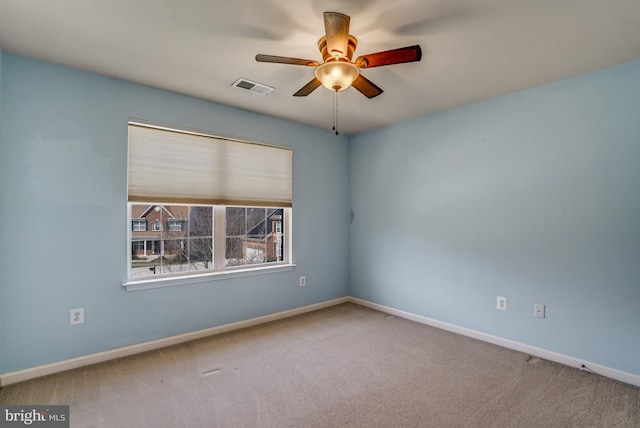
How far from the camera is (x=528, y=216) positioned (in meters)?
2.88

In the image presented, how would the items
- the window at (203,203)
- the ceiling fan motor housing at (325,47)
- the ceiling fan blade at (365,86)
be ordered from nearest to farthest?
the ceiling fan motor housing at (325,47), the ceiling fan blade at (365,86), the window at (203,203)

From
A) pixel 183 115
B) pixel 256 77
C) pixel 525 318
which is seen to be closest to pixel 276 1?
pixel 256 77

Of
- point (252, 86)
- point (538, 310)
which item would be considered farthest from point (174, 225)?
point (538, 310)

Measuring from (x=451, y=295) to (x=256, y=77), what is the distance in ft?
9.72

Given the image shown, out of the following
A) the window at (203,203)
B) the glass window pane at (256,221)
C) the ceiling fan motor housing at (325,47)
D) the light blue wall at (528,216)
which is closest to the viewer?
the ceiling fan motor housing at (325,47)

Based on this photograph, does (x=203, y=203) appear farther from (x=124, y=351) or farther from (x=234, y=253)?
(x=124, y=351)

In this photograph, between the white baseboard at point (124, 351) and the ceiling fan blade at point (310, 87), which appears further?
the white baseboard at point (124, 351)

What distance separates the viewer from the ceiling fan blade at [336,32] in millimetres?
1601

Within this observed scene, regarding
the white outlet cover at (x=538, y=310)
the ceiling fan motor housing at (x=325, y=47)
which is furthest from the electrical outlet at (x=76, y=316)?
the white outlet cover at (x=538, y=310)

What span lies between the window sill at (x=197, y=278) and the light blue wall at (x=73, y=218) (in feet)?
0.19

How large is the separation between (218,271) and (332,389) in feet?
5.66

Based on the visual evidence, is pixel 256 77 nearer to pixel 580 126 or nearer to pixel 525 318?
pixel 580 126

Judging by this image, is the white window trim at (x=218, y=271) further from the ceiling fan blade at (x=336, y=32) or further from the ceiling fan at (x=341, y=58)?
the ceiling fan blade at (x=336, y=32)

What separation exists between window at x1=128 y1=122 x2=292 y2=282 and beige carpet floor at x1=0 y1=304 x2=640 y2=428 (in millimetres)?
870
